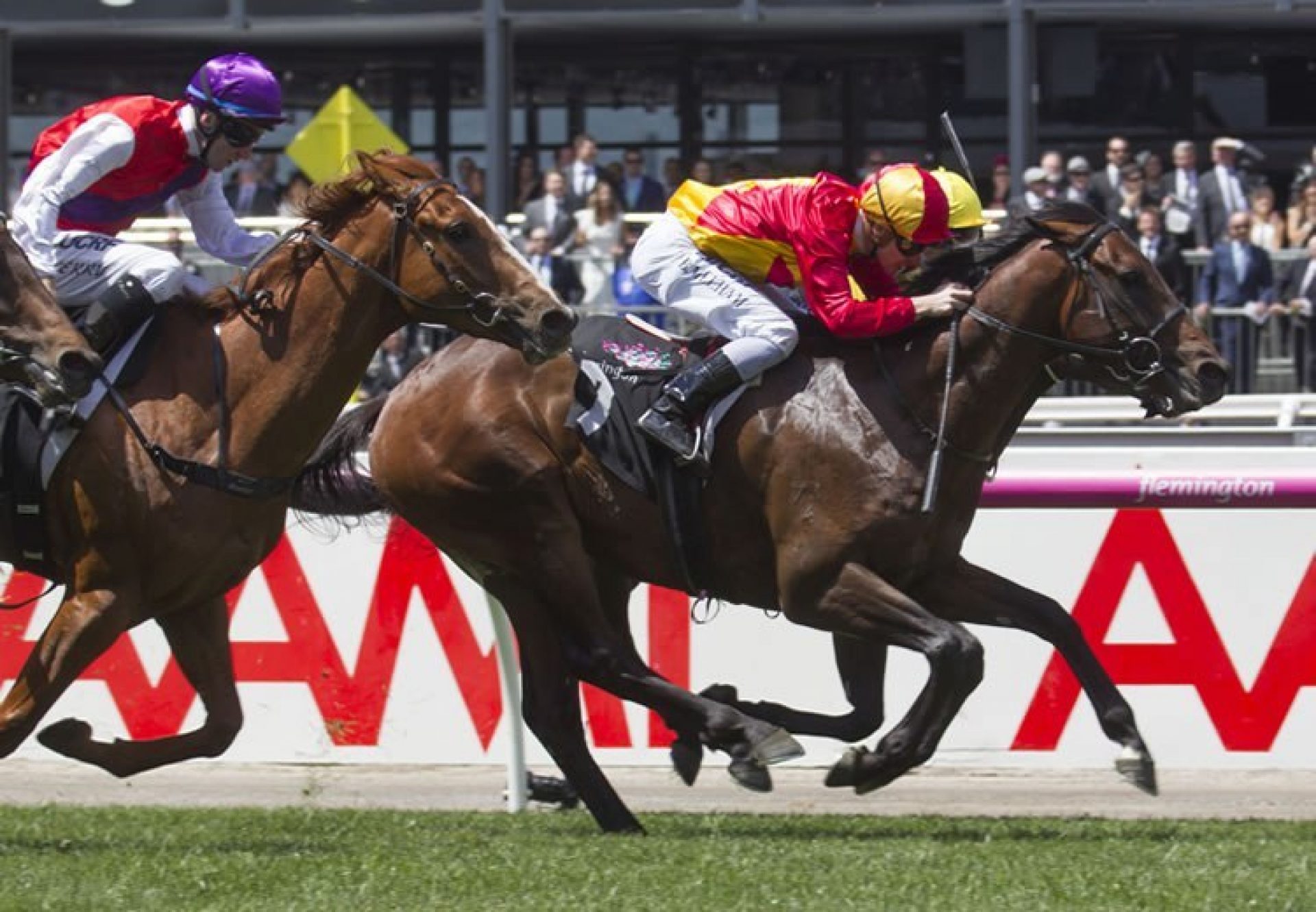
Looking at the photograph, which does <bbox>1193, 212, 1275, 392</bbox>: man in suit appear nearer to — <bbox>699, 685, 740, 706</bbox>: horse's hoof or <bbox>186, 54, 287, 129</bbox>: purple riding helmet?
<bbox>699, 685, 740, 706</bbox>: horse's hoof

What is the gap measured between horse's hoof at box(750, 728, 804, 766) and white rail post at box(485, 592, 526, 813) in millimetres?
1198

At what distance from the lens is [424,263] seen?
6688 mm

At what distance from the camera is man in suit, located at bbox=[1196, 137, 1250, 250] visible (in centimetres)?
1267

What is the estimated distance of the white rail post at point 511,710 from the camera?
7.91 metres

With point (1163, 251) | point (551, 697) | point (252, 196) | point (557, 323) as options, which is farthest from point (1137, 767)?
point (252, 196)

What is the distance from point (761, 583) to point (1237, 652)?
6.66 ft

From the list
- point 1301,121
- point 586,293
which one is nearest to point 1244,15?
point 1301,121

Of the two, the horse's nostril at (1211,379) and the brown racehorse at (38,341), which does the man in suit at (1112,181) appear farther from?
the brown racehorse at (38,341)

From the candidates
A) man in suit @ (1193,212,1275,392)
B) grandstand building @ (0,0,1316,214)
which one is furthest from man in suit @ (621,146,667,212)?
man in suit @ (1193,212,1275,392)

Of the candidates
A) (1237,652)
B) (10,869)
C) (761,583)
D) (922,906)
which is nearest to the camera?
(922,906)

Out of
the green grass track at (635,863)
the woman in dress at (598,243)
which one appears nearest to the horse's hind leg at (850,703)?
the green grass track at (635,863)

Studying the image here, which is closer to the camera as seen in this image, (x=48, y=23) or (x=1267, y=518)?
(x=1267, y=518)

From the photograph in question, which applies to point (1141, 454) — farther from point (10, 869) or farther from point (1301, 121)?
point (1301, 121)

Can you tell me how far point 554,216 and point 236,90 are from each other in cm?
671
